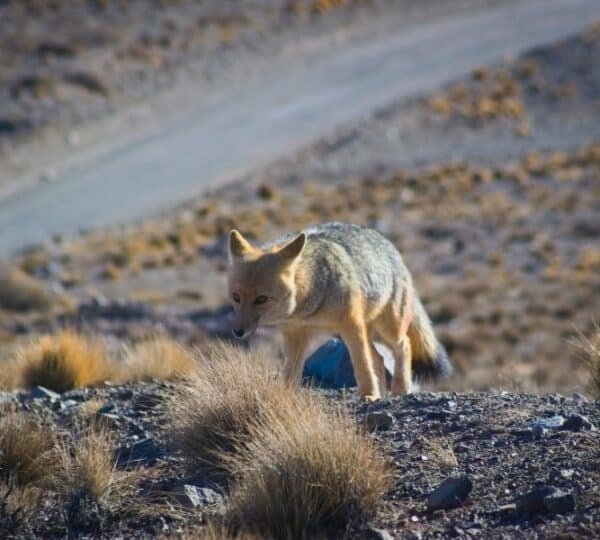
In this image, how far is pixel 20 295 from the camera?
23.6m

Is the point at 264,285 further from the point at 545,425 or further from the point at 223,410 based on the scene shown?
the point at 545,425

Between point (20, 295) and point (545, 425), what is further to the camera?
point (20, 295)

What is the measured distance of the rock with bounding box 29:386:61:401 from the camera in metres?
9.78

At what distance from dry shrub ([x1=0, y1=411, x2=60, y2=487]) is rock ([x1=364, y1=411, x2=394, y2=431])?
207 cm

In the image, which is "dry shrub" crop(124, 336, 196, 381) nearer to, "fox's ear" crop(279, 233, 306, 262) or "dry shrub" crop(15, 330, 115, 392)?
"dry shrub" crop(15, 330, 115, 392)

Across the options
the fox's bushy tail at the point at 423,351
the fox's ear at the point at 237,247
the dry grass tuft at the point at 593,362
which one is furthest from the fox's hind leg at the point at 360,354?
the dry grass tuft at the point at 593,362

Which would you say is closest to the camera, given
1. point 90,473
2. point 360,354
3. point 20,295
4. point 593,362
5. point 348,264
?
point 90,473

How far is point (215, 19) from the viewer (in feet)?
152

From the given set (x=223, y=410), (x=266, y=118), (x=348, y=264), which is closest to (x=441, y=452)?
(x=223, y=410)

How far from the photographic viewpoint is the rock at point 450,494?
6.47m

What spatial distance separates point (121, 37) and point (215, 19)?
16.8 feet

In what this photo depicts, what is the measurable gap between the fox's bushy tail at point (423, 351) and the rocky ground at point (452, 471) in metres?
1.49

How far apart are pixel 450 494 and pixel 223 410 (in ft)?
5.66

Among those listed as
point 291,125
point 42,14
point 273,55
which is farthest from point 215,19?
point 291,125
